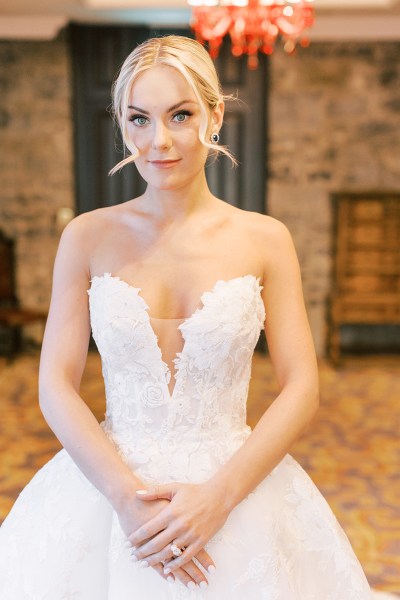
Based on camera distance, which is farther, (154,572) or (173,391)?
(173,391)

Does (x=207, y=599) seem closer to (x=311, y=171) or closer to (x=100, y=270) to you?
(x=100, y=270)

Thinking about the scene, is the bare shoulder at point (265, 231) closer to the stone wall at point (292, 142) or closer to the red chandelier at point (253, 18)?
the red chandelier at point (253, 18)

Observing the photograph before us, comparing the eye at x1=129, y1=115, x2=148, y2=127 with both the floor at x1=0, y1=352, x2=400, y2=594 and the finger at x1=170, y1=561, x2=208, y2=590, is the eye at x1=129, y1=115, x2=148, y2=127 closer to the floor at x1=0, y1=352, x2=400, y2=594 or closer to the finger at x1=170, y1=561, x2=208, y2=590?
the finger at x1=170, y1=561, x2=208, y2=590

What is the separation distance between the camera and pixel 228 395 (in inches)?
61.4

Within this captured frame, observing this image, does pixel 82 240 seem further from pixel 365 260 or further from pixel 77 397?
pixel 365 260

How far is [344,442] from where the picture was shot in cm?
461

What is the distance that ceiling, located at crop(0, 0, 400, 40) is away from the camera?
6.02 meters

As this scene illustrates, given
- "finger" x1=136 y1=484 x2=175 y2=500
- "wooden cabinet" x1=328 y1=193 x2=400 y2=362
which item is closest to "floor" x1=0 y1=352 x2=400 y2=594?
"wooden cabinet" x1=328 y1=193 x2=400 y2=362

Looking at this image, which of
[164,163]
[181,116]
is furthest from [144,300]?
[181,116]

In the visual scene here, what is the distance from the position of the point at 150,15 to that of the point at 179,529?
6.06m

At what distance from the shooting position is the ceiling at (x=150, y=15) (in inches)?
237

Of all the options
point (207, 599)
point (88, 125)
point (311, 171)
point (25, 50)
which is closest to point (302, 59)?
point (311, 171)

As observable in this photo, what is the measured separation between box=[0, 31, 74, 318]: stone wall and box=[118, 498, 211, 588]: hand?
5.98 metres

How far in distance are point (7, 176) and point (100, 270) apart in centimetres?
589
